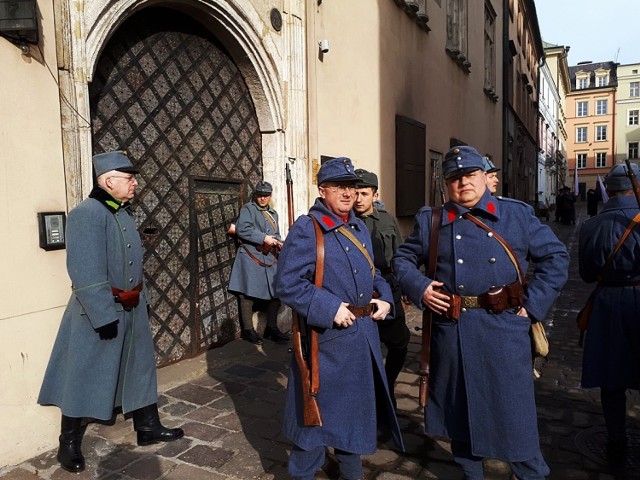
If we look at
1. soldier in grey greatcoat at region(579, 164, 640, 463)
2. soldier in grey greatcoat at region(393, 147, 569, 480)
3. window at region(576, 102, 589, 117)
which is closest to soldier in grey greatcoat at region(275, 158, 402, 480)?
soldier in grey greatcoat at region(393, 147, 569, 480)

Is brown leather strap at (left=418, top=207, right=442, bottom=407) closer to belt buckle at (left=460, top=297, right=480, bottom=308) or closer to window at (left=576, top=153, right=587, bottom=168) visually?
belt buckle at (left=460, top=297, right=480, bottom=308)

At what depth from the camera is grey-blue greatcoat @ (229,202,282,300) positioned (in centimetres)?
529

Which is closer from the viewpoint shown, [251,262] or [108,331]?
[108,331]

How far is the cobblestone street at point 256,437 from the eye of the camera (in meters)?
3.01

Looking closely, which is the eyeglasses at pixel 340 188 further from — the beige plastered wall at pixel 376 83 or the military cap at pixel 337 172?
the beige plastered wall at pixel 376 83

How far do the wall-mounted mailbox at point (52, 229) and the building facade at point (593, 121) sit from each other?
6216cm

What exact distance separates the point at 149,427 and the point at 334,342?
1617 mm

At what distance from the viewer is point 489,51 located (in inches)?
632

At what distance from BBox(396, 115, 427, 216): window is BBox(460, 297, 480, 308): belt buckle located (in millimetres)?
6139

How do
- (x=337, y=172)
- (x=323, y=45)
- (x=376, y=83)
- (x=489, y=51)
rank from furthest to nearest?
(x=489, y=51) → (x=376, y=83) → (x=323, y=45) → (x=337, y=172)

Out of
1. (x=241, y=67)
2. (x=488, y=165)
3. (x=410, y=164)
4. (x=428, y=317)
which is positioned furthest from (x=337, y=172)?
(x=410, y=164)

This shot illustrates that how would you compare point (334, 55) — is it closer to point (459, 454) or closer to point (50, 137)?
point (50, 137)

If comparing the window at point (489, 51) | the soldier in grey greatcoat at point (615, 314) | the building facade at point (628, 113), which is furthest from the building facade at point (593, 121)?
the soldier in grey greatcoat at point (615, 314)

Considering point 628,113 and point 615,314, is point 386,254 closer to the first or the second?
point 615,314
